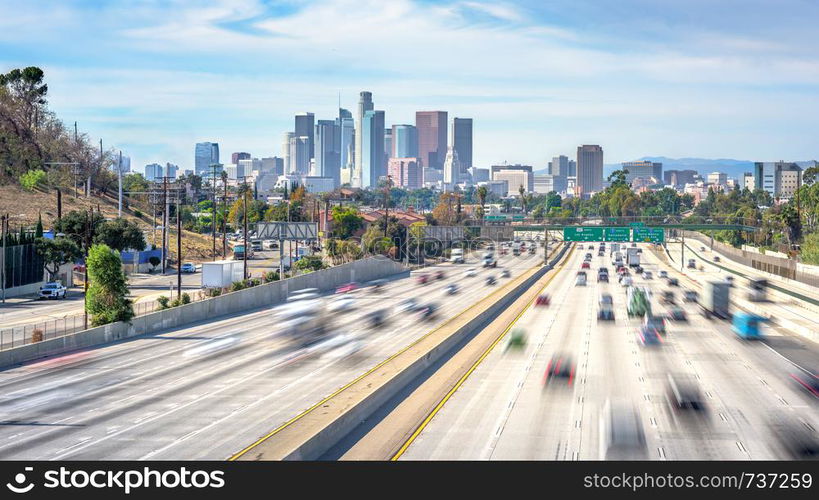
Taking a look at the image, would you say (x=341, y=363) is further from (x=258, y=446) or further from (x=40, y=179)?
(x=40, y=179)

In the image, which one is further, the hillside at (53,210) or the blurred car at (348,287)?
the hillside at (53,210)

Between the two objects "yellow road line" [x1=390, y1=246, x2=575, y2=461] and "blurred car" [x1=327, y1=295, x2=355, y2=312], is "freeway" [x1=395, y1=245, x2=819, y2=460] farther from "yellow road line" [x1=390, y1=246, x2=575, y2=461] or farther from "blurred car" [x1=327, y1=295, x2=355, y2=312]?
"blurred car" [x1=327, y1=295, x2=355, y2=312]

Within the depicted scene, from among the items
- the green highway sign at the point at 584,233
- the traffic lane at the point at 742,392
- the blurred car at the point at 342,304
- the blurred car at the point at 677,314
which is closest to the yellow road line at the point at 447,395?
the traffic lane at the point at 742,392

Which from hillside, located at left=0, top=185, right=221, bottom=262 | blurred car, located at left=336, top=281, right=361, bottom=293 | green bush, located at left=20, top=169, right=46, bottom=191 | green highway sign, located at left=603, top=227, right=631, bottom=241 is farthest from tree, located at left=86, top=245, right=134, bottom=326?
green highway sign, located at left=603, top=227, right=631, bottom=241

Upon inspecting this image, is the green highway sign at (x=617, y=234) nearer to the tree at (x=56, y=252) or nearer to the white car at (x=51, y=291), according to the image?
the tree at (x=56, y=252)

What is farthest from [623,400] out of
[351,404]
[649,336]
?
[649,336]

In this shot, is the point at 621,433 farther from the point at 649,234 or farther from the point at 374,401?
the point at 649,234
